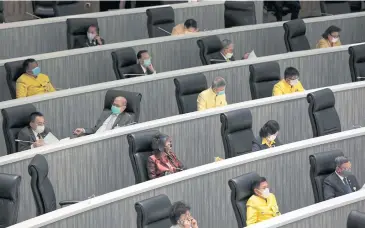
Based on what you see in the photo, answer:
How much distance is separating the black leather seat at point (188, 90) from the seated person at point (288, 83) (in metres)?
0.84

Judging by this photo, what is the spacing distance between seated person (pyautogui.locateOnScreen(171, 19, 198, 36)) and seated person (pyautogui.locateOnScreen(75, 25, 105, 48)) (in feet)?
3.57

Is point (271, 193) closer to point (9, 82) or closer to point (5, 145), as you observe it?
point (5, 145)

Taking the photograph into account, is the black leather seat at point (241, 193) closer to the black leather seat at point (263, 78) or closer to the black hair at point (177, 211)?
the black hair at point (177, 211)

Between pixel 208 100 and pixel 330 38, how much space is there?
3.22 meters

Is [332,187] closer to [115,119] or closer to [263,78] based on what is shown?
[115,119]

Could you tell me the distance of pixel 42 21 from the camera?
1392 centimetres

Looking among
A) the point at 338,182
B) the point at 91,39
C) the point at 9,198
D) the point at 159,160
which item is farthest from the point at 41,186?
the point at 91,39

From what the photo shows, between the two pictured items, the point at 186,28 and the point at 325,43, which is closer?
the point at 186,28

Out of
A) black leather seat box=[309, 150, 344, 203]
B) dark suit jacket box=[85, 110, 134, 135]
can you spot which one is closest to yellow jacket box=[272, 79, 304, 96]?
dark suit jacket box=[85, 110, 134, 135]

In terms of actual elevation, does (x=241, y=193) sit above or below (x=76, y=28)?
below

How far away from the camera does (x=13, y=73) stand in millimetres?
12273

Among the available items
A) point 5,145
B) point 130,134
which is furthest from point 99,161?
point 5,145

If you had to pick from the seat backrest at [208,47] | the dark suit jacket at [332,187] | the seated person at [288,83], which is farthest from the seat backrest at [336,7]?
the dark suit jacket at [332,187]

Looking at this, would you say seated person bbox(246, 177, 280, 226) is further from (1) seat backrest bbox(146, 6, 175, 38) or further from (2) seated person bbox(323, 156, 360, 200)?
(1) seat backrest bbox(146, 6, 175, 38)
